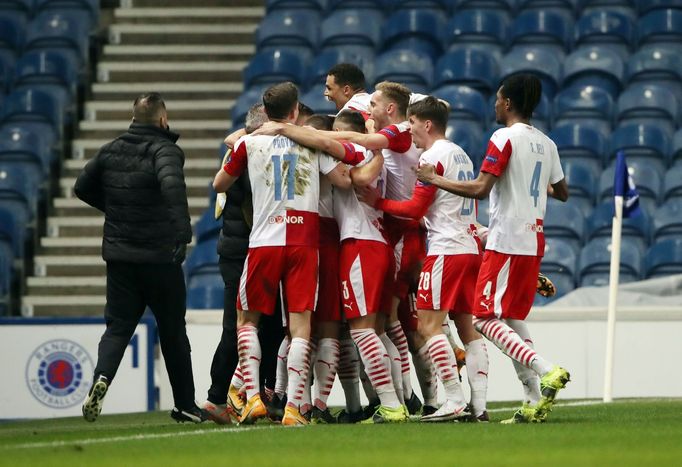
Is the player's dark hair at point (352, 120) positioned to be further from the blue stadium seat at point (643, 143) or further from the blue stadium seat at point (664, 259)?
the blue stadium seat at point (643, 143)

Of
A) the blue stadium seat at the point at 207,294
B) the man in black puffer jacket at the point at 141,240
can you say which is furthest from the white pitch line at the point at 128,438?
the blue stadium seat at the point at 207,294

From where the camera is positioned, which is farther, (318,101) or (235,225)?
(318,101)

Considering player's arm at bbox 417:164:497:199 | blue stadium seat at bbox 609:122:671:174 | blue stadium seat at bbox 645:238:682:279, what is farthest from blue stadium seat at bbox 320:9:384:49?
player's arm at bbox 417:164:497:199

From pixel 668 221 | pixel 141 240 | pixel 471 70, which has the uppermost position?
pixel 471 70

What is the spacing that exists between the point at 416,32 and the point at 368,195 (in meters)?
8.24

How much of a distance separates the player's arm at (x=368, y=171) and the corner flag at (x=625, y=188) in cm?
355

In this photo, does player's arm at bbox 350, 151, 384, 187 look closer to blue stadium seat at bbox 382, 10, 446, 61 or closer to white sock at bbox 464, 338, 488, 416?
white sock at bbox 464, 338, 488, 416

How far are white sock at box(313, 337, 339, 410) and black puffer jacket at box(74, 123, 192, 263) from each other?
112 centimetres

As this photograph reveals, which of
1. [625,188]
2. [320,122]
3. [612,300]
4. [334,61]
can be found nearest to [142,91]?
[334,61]

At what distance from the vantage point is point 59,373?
488 inches

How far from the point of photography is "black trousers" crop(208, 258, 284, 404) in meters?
9.03

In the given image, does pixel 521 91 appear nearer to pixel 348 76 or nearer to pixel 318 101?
pixel 348 76

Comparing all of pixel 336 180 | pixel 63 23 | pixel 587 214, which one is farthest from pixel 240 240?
pixel 63 23

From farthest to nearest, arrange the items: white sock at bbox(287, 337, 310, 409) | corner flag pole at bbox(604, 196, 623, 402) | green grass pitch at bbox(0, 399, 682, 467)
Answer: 1. corner flag pole at bbox(604, 196, 623, 402)
2. white sock at bbox(287, 337, 310, 409)
3. green grass pitch at bbox(0, 399, 682, 467)
